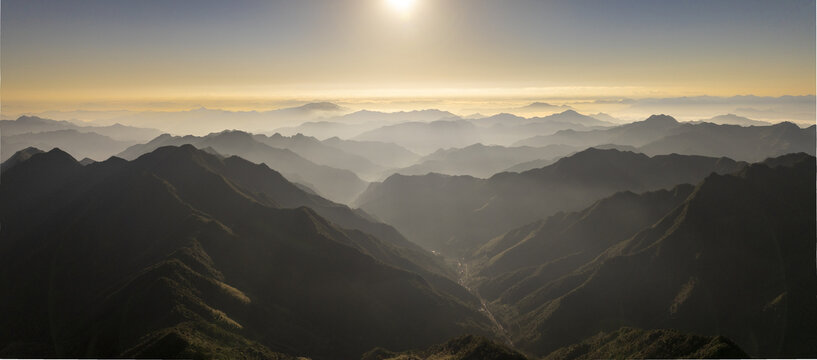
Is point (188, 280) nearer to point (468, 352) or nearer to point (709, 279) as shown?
point (468, 352)

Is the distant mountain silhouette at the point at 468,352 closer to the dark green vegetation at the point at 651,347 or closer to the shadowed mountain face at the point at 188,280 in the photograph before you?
the shadowed mountain face at the point at 188,280

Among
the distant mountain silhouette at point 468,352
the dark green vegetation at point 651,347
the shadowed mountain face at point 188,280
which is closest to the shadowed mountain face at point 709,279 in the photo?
the dark green vegetation at point 651,347

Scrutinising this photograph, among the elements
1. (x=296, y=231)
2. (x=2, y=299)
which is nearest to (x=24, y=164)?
(x=2, y=299)

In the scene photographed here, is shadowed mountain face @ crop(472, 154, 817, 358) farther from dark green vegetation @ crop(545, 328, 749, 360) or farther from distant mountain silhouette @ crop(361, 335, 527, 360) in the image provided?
distant mountain silhouette @ crop(361, 335, 527, 360)

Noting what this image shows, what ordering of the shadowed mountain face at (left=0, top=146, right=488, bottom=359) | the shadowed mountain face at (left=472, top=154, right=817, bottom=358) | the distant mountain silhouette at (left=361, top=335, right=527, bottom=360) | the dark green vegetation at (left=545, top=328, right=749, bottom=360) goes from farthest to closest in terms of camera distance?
the shadowed mountain face at (left=472, top=154, right=817, bottom=358) < the shadowed mountain face at (left=0, top=146, right=488, bottom=359) < the distant mountain silhouette at (left=361, top=335, right=527, bottom=360) < the dark green vegetation at (left=545, top=328, right=749, bottom=360)

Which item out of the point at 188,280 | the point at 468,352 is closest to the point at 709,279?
A: the point at 468,352

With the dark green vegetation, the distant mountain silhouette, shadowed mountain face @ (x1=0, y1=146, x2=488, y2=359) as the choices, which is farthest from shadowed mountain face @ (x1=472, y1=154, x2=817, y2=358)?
the distant mountain silhouette
